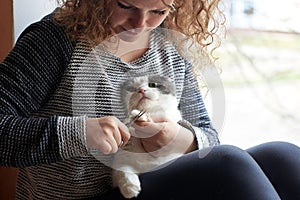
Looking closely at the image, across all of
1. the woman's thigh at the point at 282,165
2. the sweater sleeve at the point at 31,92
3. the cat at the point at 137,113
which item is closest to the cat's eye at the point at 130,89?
the cat at the point at 137,113

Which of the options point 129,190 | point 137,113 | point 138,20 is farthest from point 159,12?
point 129,190

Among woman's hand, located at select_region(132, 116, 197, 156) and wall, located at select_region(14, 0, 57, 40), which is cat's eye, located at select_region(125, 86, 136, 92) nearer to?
woman's hand, located at select_region(132, 116, 197, 156)

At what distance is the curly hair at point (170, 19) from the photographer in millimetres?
775

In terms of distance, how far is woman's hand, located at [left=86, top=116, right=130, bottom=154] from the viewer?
0.66 metres

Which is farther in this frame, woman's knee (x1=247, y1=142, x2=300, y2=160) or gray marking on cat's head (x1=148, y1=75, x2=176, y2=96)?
woman's knee (x1=247, y1=142, x2=300, y2=160)

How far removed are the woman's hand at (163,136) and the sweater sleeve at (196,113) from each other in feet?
0.07

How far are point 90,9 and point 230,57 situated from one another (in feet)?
1.41

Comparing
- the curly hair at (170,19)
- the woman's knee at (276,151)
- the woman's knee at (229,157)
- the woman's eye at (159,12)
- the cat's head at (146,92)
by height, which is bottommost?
the woman's knee at (276,151)

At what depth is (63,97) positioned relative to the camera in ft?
2.55

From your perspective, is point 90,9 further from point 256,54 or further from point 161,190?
point 256,54

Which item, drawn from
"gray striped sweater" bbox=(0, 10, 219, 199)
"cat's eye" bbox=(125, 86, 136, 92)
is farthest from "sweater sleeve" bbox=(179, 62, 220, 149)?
"cat's eye" bbox=(125, 86, 136, 92)

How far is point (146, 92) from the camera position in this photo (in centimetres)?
72

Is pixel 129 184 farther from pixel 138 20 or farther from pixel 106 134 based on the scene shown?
pixel 138 20

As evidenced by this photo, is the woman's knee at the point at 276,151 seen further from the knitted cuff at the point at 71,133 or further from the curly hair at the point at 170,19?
the knitted cuff at the point at 71,133
